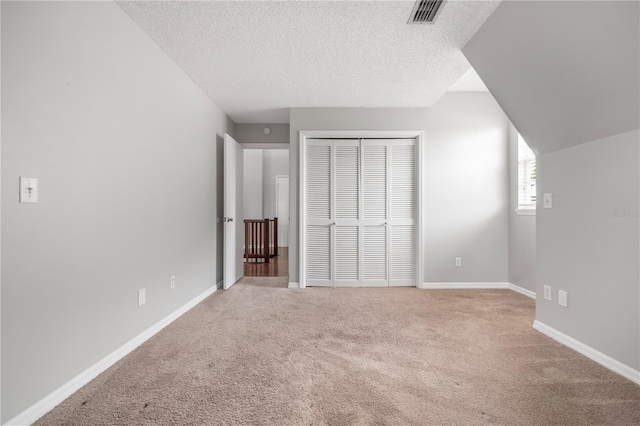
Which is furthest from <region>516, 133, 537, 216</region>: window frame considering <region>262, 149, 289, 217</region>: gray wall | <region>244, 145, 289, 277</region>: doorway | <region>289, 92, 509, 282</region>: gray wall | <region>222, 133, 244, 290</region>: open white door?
<region>262, 149, 289, 217</region>: gray wall

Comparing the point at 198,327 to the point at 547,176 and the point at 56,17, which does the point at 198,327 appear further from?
the point at 547,176

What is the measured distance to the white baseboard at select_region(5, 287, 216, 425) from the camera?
1.40m

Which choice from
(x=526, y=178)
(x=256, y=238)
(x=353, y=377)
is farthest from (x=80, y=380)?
(x=256, y=238)

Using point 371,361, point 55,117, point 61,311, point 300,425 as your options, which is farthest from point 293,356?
point 55,117

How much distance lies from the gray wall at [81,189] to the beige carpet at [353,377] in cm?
28

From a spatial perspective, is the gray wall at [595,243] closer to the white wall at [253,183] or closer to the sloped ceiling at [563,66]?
the sloped ceiling at [563,66]

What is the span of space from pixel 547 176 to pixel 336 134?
241 centimetres

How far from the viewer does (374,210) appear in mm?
4141

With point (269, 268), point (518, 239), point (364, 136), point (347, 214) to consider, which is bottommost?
point (269, 268)

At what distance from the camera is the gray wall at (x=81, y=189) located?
→ 137 centimetres

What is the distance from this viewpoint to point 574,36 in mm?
1704

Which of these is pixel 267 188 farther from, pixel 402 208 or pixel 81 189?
pixel 81 189

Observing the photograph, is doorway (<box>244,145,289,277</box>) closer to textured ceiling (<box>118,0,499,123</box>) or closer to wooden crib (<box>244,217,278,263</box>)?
wooden crib (<box>244,217,278,263</box>)

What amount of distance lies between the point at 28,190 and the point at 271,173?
23.3ft
